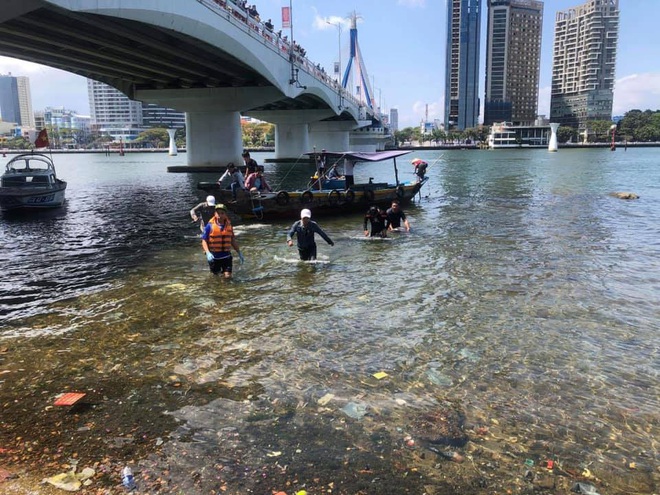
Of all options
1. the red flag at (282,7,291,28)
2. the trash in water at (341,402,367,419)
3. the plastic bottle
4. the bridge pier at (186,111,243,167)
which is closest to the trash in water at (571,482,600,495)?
the trash in water at (341,402,367,419)

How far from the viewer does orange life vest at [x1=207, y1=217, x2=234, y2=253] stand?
10445 millimetres

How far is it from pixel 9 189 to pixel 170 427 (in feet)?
74.2

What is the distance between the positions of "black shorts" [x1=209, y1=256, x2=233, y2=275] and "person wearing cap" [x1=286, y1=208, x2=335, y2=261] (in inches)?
60.2

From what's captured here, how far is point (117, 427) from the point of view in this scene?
5.34 m

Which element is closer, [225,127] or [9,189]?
[9,189]

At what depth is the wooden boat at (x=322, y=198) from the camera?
65.5ft

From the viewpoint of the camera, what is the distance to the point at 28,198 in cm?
2338

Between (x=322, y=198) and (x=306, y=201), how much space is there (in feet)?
2.60

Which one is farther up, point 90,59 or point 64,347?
point 90,59

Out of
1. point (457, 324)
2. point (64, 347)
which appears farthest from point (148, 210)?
point (457, 324)

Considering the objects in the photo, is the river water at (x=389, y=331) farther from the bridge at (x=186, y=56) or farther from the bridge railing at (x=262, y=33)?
the bridge railing at (x=262, y=33)

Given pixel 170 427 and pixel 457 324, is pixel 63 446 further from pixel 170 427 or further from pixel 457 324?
pixel 457 324

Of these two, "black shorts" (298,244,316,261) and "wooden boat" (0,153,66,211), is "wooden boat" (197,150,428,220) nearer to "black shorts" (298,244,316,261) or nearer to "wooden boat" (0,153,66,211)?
"black shorts" (298,244,316,261)

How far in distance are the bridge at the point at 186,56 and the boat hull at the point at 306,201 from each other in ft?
28.0
